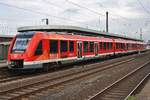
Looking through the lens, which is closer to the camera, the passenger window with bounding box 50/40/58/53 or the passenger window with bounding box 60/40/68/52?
the passenger window with bounding box 50/40/58/53

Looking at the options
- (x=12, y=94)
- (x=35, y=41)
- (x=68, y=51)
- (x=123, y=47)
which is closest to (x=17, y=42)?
(x=35, y=41)

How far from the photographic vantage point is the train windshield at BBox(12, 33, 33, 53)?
782 inches

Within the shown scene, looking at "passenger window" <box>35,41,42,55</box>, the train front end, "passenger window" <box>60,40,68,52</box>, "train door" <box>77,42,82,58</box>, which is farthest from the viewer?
"train door" <box>77,42,82,58</box>

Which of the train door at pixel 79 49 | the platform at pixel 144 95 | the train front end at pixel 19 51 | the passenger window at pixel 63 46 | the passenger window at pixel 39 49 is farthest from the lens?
the train door at pixel 79 49

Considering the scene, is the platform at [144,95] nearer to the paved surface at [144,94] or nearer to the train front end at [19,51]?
the paved surface at [144,94]

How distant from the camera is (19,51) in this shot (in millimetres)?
19781

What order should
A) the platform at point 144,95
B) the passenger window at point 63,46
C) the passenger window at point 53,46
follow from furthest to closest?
the passenger window at point 63,46
the passenger window at point 53,46
the platform at point 144,95

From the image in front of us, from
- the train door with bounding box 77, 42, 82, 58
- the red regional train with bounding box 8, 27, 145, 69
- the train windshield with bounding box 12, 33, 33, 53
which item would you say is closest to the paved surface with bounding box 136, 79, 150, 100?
the red regional train with bounding box 8, 27, 145, 69

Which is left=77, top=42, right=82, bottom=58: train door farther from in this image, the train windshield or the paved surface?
the paved surface

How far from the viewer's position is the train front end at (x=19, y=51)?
19408 mm

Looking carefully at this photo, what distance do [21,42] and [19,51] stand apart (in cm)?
82

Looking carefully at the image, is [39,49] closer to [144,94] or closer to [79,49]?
[79,49]

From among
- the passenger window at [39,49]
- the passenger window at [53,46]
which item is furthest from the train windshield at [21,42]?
the passenger window at [53,46]

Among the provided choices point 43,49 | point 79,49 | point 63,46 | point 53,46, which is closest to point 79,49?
point 79,49
